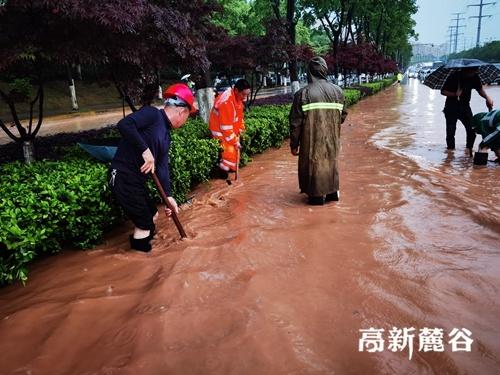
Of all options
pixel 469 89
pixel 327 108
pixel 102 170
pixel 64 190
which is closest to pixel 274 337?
pixel 64 190

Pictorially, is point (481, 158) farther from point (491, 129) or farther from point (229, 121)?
point (229, 121)

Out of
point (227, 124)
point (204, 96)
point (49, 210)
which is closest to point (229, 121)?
point (227, 124)

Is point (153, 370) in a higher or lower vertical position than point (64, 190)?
lower

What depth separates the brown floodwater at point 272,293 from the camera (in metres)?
2.27

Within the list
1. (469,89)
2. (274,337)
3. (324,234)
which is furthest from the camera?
(469,89)

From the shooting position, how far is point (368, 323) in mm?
2535

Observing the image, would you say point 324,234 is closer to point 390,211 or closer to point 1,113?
point 390,211

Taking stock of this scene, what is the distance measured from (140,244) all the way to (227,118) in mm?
2875

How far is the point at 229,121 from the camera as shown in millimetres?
6023

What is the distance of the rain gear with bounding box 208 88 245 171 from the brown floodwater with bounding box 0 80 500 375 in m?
1.34

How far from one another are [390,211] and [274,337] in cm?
277

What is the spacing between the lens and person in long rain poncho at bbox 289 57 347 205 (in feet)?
15.2

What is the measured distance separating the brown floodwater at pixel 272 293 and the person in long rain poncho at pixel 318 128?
38 centimetres

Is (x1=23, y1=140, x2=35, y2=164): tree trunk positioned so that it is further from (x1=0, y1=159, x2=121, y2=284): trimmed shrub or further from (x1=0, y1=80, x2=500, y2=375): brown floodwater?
(x1=0, y1=80, x2=500, y2=375): brown floodwater
